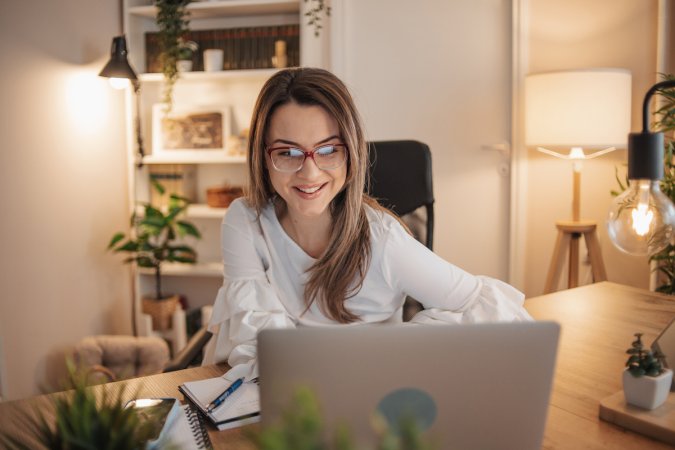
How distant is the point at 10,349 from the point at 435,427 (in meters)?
2.47

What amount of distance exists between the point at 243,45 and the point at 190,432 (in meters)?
2.67

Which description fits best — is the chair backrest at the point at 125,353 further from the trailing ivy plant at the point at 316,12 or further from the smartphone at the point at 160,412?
the smartphone at the point at 160,412

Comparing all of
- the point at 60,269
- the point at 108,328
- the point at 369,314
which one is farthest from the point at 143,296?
the point at 369,314

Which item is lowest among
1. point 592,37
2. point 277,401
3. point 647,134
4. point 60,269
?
point 60,269

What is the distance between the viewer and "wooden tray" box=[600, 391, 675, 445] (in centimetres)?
101

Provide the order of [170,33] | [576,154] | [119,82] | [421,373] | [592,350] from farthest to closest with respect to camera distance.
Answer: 1. [170,33]
2. [119,82]
3. [576,154]
4. [592,350]
5. [421,373]

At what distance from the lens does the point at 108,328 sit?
3.37 m

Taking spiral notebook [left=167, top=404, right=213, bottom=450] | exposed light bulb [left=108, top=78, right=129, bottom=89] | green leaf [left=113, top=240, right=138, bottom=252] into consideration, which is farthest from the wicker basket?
spiral notebook [left=167, top=404, right=213, bottom=450]

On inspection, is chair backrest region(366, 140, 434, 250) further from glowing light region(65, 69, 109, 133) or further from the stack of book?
glowing light region(65, 69, 109, 133)

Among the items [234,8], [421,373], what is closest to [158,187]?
[234,8]

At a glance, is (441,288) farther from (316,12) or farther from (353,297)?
(316,12)

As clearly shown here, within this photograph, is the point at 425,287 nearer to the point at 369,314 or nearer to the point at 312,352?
the point at 369,314

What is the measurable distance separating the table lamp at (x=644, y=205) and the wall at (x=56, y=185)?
2.47 metres

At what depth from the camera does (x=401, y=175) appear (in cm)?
198
